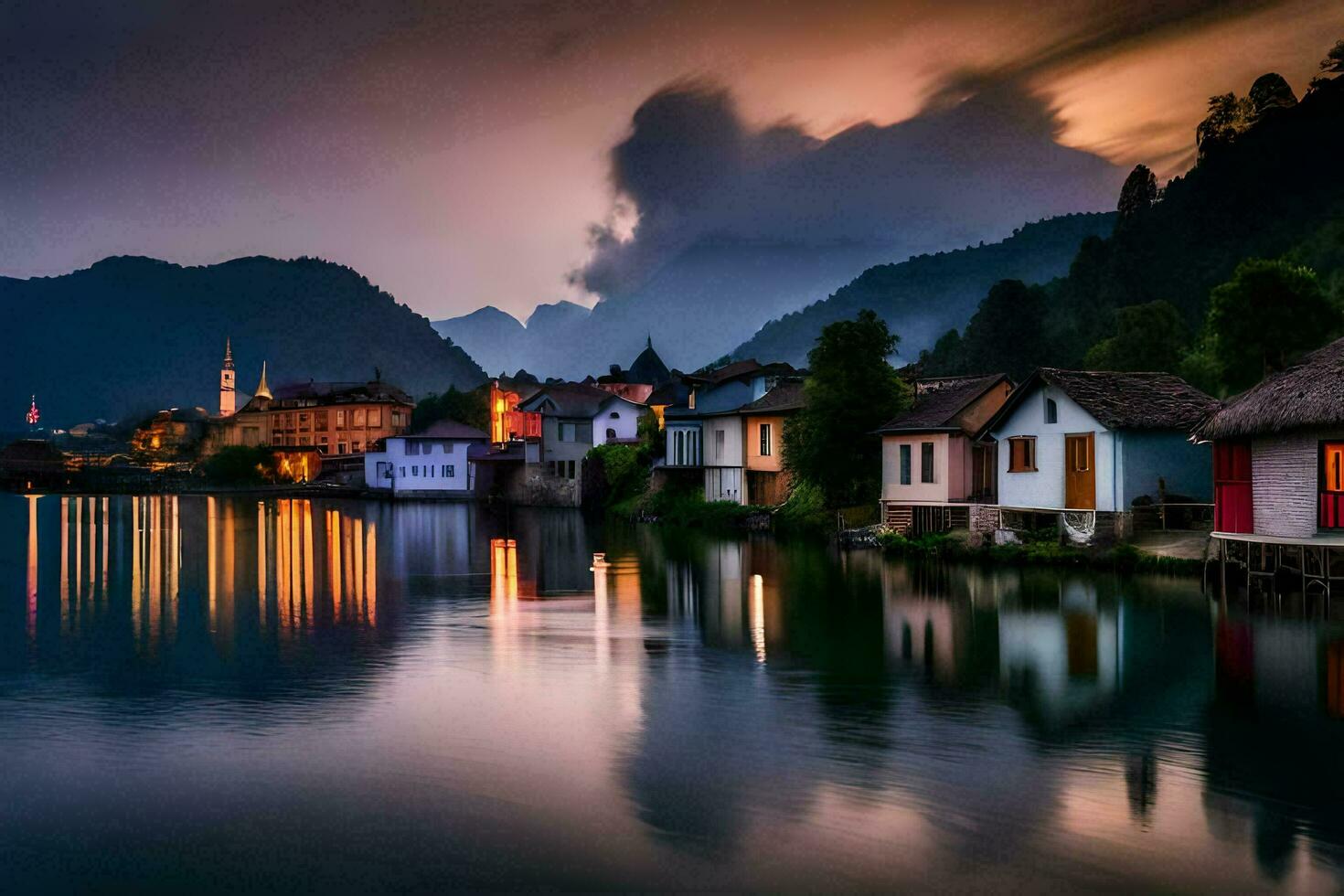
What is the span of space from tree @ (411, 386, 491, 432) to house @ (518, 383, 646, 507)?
31.5 m

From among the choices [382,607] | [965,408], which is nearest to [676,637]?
[382,607]

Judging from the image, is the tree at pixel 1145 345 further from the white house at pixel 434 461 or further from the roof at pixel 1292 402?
the white house at pixel 434 461

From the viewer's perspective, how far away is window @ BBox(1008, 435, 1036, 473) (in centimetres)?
3822

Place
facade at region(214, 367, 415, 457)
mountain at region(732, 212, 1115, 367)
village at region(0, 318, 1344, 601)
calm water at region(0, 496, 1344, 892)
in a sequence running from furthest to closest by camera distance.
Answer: mountain at region(732, 212, 1115, 367), facade at region(214, 367, 415, 457), village at region(0, 318, 1344, 601), calm water at region(0, 496, 1344, 892)

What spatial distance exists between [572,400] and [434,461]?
22548 millimetres

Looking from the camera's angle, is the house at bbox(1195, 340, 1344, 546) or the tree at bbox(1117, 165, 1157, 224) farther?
the tree at bbox(1117, 165, 1157, 224)

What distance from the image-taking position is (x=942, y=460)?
43531mm

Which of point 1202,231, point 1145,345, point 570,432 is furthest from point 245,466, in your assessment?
point 1202,231

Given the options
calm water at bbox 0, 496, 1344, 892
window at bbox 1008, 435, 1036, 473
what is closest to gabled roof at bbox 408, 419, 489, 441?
window at bbox 1008, 435, 1036, 473

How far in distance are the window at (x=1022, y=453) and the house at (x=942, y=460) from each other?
86.6 inches

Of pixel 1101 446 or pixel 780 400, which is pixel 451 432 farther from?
pixel 1101 446

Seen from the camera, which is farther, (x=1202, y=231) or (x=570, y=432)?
(x=1202, y=231)

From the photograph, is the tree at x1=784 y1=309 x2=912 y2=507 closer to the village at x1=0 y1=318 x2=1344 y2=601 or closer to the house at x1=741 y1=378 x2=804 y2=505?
the village at x1=0 y1=318 x2=1344 y2=601

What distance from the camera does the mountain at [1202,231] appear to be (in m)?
91.6
